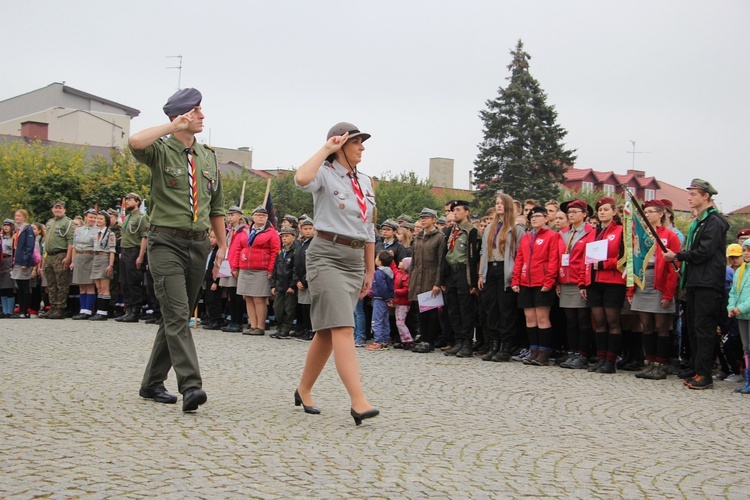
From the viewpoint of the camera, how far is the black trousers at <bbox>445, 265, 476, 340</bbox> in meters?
13.3

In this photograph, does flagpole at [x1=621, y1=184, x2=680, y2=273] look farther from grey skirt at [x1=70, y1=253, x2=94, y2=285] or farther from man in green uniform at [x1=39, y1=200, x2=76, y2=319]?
man in green uniform at [x1=39, y1=200, x2=76, y2=319]

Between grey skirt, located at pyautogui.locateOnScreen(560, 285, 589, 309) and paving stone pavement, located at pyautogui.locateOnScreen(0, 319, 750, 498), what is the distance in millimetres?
1623

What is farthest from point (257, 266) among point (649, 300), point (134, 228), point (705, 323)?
point (705, 323)

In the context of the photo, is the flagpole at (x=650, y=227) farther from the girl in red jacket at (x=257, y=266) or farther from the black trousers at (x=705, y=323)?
the girl in red jacket at (x=257, y=266)

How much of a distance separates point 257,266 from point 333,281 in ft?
32.5

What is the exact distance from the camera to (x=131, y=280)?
1806 cm

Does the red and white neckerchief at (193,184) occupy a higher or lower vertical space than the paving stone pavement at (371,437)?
higher

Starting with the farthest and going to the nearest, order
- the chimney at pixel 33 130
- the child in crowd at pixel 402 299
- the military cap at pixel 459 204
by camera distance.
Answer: the chimney at pixel 33 130 < the child in crowd at pixel 402 299 < the military cap at pixel 459 204

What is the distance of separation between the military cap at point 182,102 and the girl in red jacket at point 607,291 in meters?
6.28

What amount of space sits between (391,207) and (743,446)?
64649 mm

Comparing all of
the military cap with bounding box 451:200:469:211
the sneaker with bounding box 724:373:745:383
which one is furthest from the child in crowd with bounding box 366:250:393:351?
the sneaker with bounding box 724:373:745:383

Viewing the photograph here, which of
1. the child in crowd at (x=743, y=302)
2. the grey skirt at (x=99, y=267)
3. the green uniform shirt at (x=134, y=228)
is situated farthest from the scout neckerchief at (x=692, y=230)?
the grey skirt at (x=99, y=267)

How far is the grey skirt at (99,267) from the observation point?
1844 cm

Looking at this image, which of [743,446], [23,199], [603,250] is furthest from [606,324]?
[23,199]
